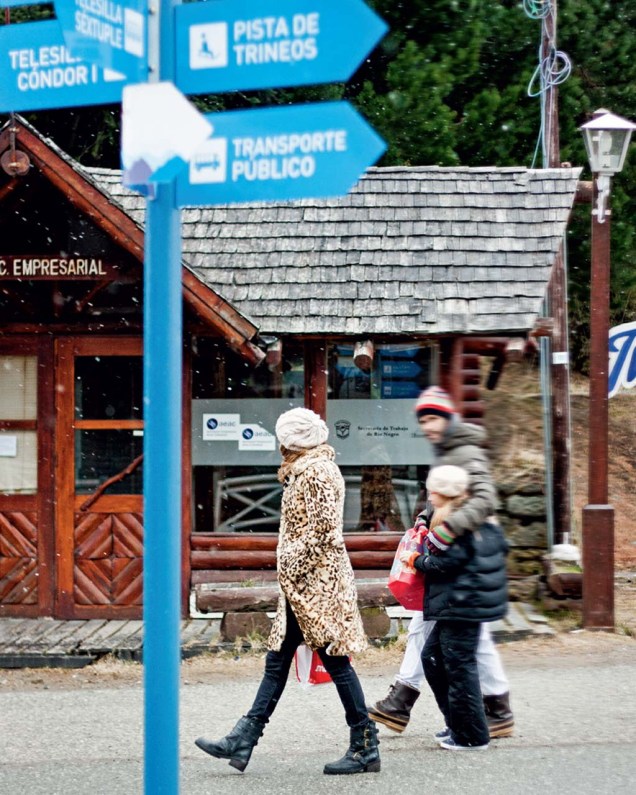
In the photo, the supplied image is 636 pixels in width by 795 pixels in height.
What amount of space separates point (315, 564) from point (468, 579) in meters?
0.76

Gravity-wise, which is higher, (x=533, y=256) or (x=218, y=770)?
(x=533, y=256)

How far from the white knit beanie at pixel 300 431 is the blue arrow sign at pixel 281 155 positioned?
2.57m

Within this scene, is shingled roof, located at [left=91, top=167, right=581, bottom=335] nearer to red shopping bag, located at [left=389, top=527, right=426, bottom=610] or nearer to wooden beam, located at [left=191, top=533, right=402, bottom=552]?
wooden beam, located at [left=191, top=533, right=402, bottom=552]

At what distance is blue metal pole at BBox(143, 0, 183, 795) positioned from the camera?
109 inches

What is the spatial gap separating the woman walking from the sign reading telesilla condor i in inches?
164

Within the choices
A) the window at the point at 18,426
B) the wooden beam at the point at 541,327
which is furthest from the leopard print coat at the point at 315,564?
the window at the point at 18,426

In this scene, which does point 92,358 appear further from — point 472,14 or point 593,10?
point 593,10

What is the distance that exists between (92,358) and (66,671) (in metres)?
2.81

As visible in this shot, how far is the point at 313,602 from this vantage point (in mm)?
5383

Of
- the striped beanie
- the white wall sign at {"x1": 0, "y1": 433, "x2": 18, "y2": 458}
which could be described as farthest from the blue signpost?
the white wall sign at {"x1": 0, "y1": 433, "x2": 18, "y2": 458}

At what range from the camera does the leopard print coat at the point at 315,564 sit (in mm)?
5367

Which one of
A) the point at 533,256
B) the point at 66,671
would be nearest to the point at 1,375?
the point at 66,671

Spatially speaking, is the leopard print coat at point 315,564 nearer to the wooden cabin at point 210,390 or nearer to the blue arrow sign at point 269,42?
the blue arrow sign at point 269,42

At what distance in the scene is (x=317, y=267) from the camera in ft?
32.8
